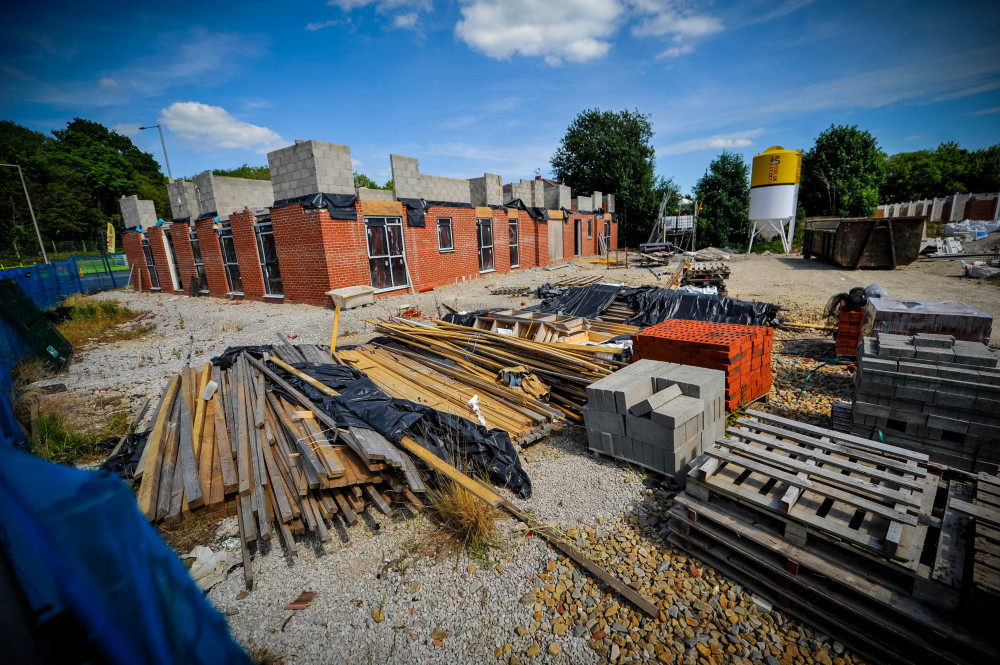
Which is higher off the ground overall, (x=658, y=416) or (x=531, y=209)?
(x=531, y=209)

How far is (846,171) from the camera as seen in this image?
29.2 metres

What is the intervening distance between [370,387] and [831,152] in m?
38.0

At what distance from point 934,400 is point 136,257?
29680mm

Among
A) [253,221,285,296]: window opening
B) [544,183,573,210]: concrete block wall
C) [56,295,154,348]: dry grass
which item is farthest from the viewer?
[544,183,573,210]: concrete block wall

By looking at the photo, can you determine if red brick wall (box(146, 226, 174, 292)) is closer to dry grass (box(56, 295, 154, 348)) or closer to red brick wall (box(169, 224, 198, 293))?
red brick wall (box(169, 224, 198, 293))

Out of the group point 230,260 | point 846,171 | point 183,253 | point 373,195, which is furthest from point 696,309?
point 846,171

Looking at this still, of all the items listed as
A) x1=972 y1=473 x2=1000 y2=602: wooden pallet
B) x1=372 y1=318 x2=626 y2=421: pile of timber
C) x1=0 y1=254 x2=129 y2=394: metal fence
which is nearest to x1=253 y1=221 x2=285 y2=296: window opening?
x1=0 y1=254 x2=129 y2=394: metal fence

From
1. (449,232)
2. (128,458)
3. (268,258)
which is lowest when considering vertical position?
(128,458)

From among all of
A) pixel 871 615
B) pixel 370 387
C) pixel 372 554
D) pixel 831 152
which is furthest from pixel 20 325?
pixel 831 152

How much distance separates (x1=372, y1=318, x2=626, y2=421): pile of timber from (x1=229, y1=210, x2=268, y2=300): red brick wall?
8854 mm

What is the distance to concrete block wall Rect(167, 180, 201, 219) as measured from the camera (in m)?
16.4

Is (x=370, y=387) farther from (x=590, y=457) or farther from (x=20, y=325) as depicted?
(x=20, y=325)

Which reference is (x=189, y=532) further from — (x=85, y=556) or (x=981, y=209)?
(x=981, y=209)

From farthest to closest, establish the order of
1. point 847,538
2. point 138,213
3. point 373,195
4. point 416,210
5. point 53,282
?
point 138,213, point 53,282, point 416,210, point 373,195, point 847,538
